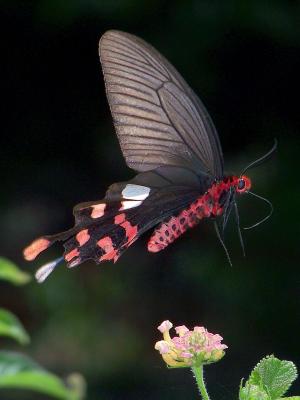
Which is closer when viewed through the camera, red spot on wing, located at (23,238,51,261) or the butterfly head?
red spot on wing, located at (23,238,51,261)

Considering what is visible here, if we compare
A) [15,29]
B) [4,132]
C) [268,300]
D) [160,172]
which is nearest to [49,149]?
[4,132]

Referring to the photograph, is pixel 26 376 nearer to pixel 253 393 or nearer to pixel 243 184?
pixel 253 393

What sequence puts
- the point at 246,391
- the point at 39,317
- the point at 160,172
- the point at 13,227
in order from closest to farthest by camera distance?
the point at 246,391, the point at 160,172, the point at 39,317, the point at 13,227

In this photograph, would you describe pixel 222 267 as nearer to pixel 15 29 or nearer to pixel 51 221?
pixel 51 221

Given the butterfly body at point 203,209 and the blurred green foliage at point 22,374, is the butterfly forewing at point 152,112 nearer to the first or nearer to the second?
the butterfly body at point 203,209

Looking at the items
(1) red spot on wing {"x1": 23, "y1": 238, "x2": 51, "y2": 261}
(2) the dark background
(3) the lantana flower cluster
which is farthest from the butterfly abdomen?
(2) the dark background

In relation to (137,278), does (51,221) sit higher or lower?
higher

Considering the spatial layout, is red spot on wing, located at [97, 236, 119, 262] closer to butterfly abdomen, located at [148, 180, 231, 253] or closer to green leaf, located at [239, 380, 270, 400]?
butterfly abdomen, located at [148, 180, 231, 253]

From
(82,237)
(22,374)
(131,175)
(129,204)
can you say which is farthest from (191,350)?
(131,175)
